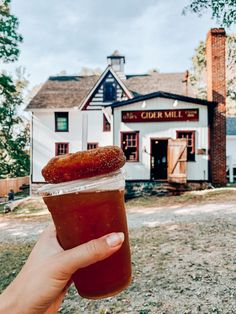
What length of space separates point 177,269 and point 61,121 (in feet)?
62.0

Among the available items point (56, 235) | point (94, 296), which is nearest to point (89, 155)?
point (56, 235)

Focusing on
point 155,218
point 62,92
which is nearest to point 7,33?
point 62,92

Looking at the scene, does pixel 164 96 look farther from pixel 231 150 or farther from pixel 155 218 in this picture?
pixel 231 150

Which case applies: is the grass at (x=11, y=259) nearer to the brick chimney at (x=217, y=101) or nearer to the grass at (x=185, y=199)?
the grass at (x=185, y=199)

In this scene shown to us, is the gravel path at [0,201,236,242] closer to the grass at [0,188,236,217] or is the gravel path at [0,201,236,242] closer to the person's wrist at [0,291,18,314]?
the grass at [0,188,236,217]

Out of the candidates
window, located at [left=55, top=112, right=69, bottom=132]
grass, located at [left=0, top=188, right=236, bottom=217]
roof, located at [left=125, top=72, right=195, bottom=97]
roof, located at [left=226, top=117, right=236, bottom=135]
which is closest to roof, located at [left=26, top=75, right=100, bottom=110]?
window, located at [left=55, top=112, right=69, bottom=132]

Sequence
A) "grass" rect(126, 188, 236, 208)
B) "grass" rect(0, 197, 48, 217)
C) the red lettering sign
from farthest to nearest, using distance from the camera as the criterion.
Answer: the red lettering sign, "grass" rect(0, 197, 48, 217), "grass" rect(126, 188, 236, 208)

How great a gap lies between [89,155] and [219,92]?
17.8 meters

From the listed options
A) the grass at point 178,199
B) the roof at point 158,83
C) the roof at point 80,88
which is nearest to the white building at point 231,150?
the roof at point 158,83

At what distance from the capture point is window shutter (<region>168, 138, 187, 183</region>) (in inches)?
668

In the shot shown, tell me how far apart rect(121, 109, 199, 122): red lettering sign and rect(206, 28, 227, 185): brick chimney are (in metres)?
1.28

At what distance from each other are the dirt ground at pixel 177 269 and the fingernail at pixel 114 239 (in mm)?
3547

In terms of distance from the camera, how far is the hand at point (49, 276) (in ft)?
4.89

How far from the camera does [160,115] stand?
17.8 meters
